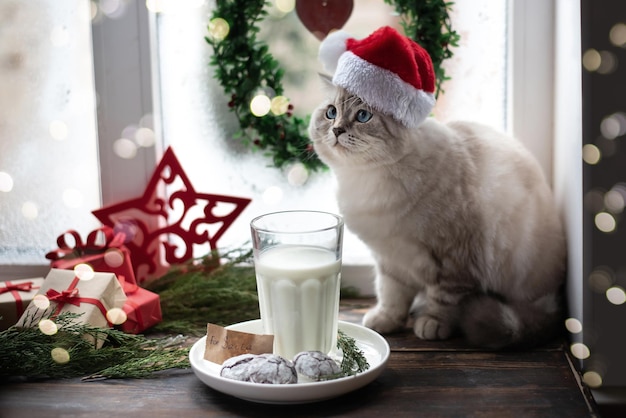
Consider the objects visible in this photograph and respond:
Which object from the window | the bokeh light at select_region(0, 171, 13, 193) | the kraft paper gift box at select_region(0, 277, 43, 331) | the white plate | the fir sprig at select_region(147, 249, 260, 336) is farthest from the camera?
the bokeh light at select_region(0, 171, 13, 193)

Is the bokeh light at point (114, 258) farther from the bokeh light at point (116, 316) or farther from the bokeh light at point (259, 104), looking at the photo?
the bokeh light at point (259, 104)

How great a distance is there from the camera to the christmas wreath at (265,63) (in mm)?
1562

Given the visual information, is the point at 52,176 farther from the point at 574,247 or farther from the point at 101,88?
the point at 574,247

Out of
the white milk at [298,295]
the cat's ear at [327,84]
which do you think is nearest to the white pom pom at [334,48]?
the cat's ear at [327,84]

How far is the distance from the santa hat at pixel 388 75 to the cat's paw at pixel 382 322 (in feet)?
1.34

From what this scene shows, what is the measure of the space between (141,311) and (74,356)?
0.69 feet

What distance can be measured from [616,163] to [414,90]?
0.37 metres

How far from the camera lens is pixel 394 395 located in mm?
1146

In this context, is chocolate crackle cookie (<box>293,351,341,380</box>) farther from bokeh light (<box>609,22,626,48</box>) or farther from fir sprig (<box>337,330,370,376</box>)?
bokeh light (<box>609,22,626,48</box>)

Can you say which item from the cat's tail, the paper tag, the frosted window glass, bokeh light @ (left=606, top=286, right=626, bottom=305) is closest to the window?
the frosted window glass

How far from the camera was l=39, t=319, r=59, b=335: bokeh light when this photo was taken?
1.26 meters

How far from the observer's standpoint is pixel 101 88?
166 cm

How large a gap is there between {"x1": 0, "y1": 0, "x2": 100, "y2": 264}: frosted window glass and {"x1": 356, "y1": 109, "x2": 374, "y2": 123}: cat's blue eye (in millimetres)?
703

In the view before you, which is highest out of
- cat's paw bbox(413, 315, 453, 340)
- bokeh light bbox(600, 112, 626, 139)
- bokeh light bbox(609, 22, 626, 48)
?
bokeh light bbox(609, 22, 626, 48)
